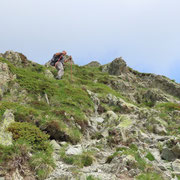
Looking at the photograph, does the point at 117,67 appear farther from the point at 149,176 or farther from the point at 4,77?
the point at 149,176

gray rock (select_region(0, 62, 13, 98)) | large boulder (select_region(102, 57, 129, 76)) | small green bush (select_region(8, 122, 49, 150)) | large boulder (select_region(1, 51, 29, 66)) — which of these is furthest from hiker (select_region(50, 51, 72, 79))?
large boulder (select_region(102, 57, 129, 76))

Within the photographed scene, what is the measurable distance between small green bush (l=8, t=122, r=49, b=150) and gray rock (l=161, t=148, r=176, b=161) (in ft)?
27.8

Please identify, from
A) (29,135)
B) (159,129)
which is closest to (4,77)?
(29,135)

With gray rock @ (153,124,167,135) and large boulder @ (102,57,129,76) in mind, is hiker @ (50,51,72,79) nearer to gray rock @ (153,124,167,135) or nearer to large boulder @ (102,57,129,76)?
gray rock @ (153,124,167,135)

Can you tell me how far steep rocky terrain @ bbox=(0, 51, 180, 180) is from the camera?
8.50 m

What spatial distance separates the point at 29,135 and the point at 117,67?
50.0m

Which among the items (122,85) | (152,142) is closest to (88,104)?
(152,142)

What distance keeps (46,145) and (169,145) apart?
9.45 m

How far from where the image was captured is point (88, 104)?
74.4 ft

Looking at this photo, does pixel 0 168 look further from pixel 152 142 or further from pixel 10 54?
pixel 10 54

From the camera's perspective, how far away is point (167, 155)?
12.9m

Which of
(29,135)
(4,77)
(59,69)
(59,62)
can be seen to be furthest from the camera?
(59,62)

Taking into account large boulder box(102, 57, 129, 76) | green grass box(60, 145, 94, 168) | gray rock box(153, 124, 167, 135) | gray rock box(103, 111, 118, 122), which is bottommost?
green grass box(60, 145, 94, 168)

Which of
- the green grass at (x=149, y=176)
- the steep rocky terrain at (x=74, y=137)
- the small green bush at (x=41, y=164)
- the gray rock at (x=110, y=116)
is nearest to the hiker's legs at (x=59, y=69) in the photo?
the steep rocky terrain at (x=74, y=137)
